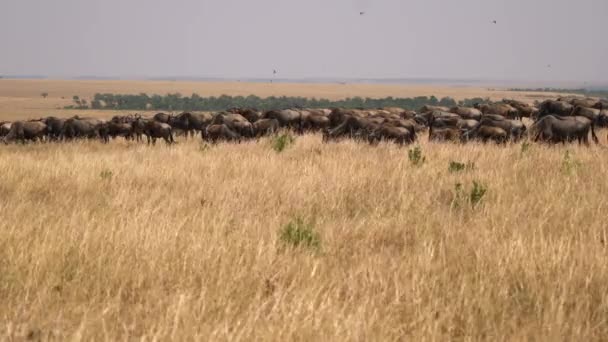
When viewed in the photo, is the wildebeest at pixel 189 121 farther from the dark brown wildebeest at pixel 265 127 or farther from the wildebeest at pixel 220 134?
the wildebeest at pixel 220 134

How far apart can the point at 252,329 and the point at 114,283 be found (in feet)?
4.31

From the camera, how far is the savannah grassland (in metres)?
3.18

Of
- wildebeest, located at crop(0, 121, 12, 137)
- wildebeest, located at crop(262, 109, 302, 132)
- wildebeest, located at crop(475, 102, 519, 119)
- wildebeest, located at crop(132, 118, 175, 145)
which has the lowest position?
wildebeest, located at crop(0, 121, 12, 137)

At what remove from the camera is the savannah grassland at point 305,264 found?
3.18 meters

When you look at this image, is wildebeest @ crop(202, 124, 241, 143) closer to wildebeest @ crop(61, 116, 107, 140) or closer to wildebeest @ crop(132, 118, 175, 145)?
wildebeest @ crop(132, 118, 175, 145)

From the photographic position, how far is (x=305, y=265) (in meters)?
4.16

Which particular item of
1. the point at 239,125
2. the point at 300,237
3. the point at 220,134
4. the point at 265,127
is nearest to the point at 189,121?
the point at 265,127

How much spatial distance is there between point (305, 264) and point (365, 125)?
13.9m

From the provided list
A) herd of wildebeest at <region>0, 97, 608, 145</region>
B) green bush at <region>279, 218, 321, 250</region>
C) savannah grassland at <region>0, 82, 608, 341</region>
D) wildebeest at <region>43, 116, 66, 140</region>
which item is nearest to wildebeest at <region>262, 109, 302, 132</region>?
herd of wildebeest at <region>0, 97, 608, 145</region>

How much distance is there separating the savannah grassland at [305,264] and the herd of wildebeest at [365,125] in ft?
27.8

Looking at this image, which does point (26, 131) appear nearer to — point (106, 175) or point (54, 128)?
point (54, 128)

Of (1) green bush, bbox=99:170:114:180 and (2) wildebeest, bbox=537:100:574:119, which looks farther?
(2) wildebeest, bbox=537:100:574:119

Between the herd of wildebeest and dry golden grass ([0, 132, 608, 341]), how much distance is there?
28.2 feet

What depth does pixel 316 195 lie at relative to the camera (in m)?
7.28
